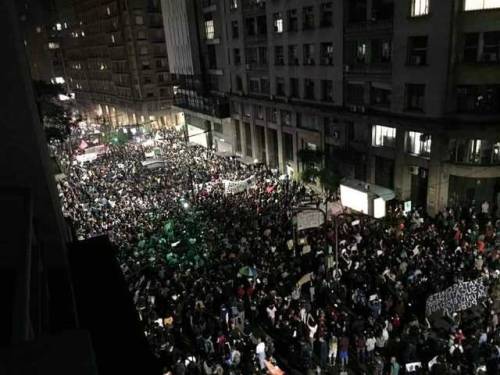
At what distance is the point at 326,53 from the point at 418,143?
1076cm

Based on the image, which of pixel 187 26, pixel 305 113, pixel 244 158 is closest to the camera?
pixel 305 113

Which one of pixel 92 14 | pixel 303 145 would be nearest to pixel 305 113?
pixel 303 145

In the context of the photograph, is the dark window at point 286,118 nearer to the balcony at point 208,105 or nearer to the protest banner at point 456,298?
the balcony at point 208,105

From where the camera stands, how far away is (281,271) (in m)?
18.1

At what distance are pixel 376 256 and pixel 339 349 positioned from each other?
19.6 feet

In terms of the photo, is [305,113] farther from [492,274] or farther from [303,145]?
[492,274]

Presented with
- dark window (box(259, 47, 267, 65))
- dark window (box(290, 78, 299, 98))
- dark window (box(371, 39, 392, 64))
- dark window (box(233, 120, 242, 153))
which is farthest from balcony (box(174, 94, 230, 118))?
dark window (box(371, 39, 392, 64))

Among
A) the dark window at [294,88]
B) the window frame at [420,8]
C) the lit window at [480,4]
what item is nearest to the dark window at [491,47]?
the lit window at [480,4]

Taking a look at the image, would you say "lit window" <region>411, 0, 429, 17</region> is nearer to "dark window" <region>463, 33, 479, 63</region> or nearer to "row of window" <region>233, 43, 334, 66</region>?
"dark window" <region>463, 33, 479, 63</region>

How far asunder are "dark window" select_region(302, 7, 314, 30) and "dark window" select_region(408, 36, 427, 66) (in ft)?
33.0

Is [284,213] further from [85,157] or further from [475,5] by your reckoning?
[85,157]

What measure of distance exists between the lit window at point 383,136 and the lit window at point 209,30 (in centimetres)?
2675

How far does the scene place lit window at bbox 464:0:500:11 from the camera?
70.1 feet

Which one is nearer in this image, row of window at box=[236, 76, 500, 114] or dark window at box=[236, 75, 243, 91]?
row of window at box=[236, 76, 500, 114]
